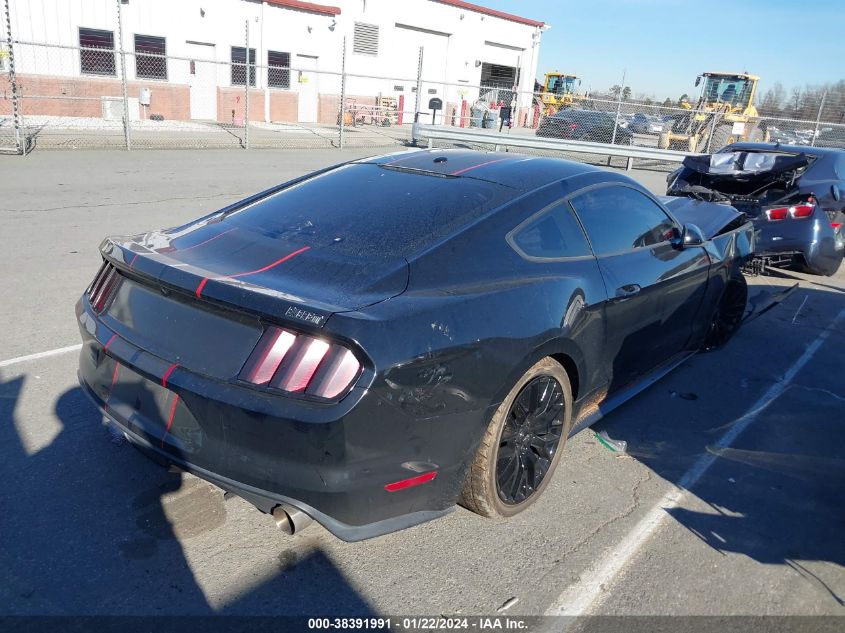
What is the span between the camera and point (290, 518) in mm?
2520

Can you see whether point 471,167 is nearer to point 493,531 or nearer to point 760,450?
point 493,531

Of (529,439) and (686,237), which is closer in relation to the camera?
(529,439)

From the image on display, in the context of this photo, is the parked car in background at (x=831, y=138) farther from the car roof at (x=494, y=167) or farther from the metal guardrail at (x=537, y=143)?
the car roof at (x=494, y=167)

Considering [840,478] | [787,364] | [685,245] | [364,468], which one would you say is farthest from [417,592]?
[787,364]

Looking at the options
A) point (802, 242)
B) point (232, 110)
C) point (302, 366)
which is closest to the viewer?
point (302, 366)

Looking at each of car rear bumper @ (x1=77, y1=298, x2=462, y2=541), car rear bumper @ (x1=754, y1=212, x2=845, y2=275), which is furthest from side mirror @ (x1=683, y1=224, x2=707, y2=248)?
car rear bumper @ (x1=754, y1=212, x2=845, y2=275)

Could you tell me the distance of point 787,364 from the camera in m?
5.50

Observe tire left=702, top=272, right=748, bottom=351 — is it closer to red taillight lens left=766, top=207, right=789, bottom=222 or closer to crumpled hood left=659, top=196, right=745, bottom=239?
crumpled hood left=659, top=196, right=745, bottom=239

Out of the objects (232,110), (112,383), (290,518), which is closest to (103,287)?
(112,383)

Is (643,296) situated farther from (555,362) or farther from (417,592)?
(417,592)

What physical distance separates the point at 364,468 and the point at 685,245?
2.95 metres

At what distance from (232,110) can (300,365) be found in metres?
27.6

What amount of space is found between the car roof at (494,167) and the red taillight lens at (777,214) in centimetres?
460

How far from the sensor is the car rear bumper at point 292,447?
7.68ft
